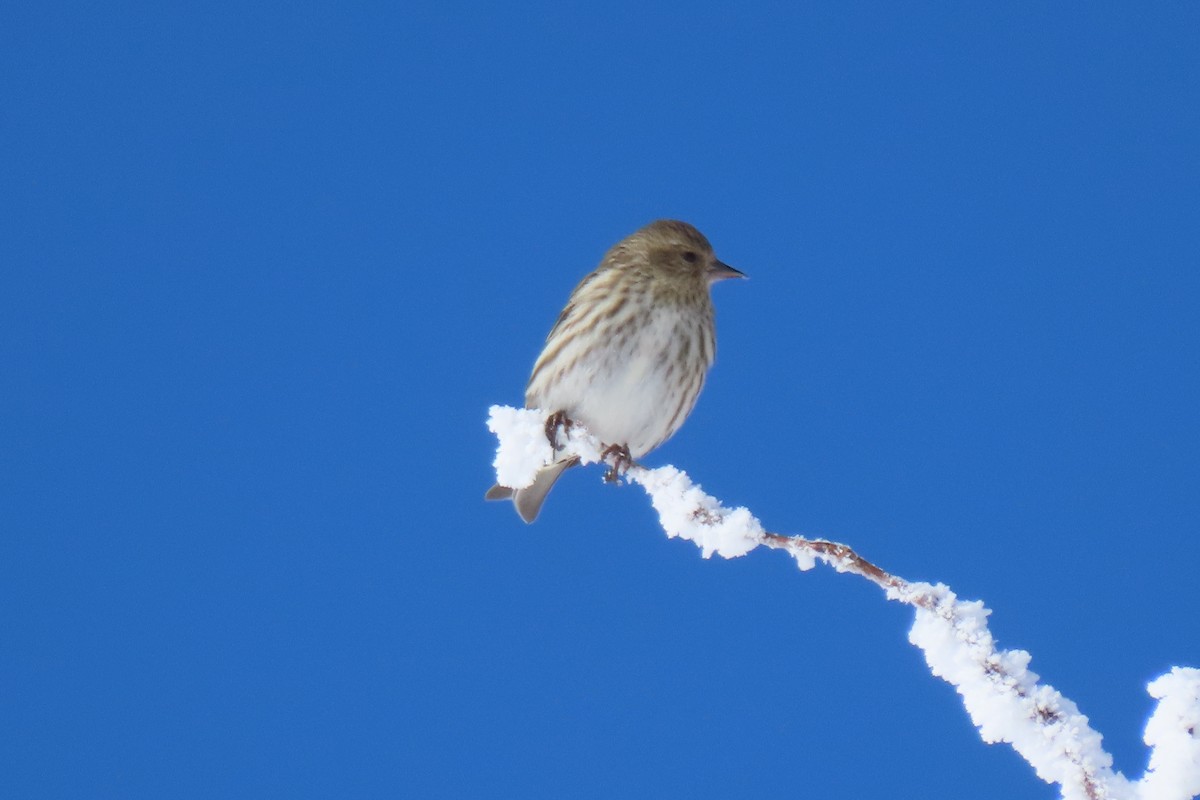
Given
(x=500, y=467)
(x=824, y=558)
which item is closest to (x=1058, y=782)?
(x=824, y=558)

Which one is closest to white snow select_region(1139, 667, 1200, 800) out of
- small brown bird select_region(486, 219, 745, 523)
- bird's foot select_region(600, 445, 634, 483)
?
bird's foot select_region(600, 445, 634, 483)

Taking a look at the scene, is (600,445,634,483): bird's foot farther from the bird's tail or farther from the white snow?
the white snow

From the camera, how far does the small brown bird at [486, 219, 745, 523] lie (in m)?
3.70

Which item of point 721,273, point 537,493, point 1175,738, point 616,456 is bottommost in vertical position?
point 1175,738

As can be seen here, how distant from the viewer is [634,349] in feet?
12.2

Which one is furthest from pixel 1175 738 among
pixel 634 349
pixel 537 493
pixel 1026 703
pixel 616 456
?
pixel 537 493

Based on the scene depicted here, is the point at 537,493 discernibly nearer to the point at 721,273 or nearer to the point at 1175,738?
the point at 721,273

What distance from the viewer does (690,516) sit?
1.46 m

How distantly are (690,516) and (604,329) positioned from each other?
2.29 m

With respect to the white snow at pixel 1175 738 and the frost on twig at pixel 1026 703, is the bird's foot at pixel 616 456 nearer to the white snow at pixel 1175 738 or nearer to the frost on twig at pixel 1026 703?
the frost on twig at pixel 1026 703

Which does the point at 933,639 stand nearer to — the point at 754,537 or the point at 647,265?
the point at 754,537

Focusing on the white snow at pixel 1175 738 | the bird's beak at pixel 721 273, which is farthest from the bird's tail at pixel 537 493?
the white snow at pixel 1175 738

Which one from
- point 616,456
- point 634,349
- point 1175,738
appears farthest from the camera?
point 634,349

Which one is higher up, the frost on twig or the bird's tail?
the bird's tail
